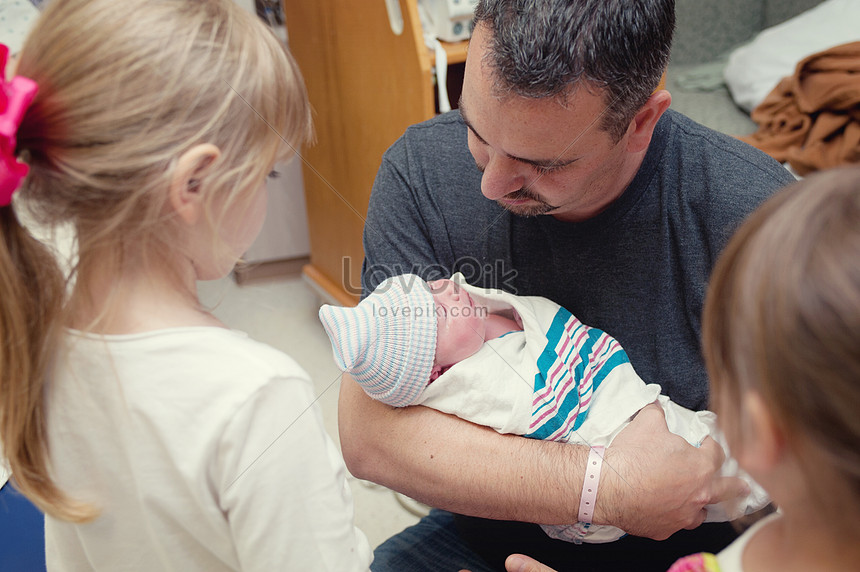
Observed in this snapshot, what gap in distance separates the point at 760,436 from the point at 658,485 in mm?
420

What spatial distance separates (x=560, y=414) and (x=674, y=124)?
1.49 ft

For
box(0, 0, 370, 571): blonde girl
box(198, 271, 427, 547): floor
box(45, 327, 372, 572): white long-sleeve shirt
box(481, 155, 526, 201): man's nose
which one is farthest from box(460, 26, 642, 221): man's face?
box(198, 271, 427, 547): floor

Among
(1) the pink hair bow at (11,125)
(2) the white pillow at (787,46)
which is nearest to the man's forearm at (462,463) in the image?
(1) the pink hair bow at (11,125)

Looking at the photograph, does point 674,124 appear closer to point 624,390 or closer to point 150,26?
Result: point 624,390

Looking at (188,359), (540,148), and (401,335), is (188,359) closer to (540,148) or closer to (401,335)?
(401,335)

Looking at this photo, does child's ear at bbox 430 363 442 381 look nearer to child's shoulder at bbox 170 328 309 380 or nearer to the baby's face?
the baby's face

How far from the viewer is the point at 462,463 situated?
92 centimetres

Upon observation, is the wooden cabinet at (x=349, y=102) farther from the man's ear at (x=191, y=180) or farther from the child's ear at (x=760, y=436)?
the child's ear at (x=760, y=436)

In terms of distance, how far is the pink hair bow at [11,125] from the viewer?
56 cm

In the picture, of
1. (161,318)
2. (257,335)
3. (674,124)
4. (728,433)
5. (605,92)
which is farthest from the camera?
(257,335)

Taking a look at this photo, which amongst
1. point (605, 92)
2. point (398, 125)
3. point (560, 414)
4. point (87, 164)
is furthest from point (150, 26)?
point (398, 125)

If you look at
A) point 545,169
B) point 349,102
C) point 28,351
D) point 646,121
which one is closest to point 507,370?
point 545,169

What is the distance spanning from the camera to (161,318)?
0.65 m

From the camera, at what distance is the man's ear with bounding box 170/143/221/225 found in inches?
24.3
